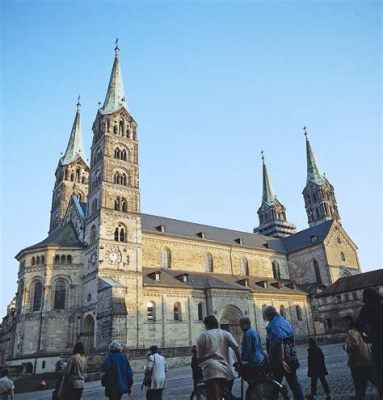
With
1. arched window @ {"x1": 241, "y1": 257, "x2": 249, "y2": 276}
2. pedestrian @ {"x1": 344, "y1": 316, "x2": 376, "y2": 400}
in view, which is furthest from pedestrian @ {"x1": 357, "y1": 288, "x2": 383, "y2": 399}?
arched window @ {"x1": 241, "y1": 257, "x2": 249, "y2": 276}

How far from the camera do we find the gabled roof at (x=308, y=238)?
164 feet

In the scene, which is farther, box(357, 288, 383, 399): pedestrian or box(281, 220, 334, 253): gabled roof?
box(281, 220, 334, 253): gabled roof

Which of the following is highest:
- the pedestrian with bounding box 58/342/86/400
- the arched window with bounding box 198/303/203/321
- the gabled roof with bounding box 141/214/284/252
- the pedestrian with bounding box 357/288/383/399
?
the gabled roof with bounding box 141/214/284/252

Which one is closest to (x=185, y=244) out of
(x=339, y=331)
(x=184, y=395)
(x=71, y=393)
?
(x=339, y=331)

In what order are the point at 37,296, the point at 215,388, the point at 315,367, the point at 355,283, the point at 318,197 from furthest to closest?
1. the point at 318,197
2. the point at 355,283
3. the point at 37,296
4. the point at 315,367
5. the point at 215,388

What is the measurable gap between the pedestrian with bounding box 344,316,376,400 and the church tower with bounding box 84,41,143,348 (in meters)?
23.8

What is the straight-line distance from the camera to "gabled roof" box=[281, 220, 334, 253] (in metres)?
50.1

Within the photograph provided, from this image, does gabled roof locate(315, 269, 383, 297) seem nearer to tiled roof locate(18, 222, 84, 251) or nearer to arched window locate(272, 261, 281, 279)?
arched window locate(272, 261, 281, 279)

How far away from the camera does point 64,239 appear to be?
126 ft

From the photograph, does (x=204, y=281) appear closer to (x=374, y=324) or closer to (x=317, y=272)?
(x=317, y=272)

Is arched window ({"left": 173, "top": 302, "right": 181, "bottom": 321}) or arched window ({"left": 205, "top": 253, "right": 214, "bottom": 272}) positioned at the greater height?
arched window ({"left": 205, "top": 253, "right": 214, "bottom": 272})

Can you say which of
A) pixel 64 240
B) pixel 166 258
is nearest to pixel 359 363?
pixel 166 258

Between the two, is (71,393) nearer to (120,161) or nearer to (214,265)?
(120,161)

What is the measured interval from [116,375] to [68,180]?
47.4 metres
